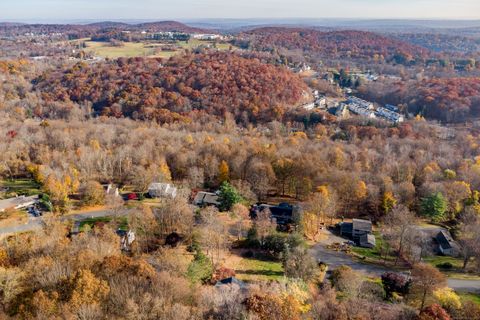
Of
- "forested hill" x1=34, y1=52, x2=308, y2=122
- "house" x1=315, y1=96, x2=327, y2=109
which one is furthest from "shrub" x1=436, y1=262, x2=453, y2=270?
"house" x1=315, y1=96, x2=327, y2=109

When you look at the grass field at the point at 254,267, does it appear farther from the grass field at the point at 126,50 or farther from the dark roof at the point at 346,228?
the grass field at the point at 126,50

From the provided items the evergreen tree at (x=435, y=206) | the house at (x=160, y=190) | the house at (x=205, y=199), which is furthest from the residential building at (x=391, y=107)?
the house at (x=160, y=190)

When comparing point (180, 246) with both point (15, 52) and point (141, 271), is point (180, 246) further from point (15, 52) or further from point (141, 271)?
point (15, 52)

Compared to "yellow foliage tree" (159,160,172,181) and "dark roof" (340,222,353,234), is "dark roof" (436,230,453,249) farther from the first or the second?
"yellow foliage tree" (159,160,172,181)

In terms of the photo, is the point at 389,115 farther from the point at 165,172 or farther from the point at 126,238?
the point at 126,238

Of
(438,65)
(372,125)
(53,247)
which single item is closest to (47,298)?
(53,247)
